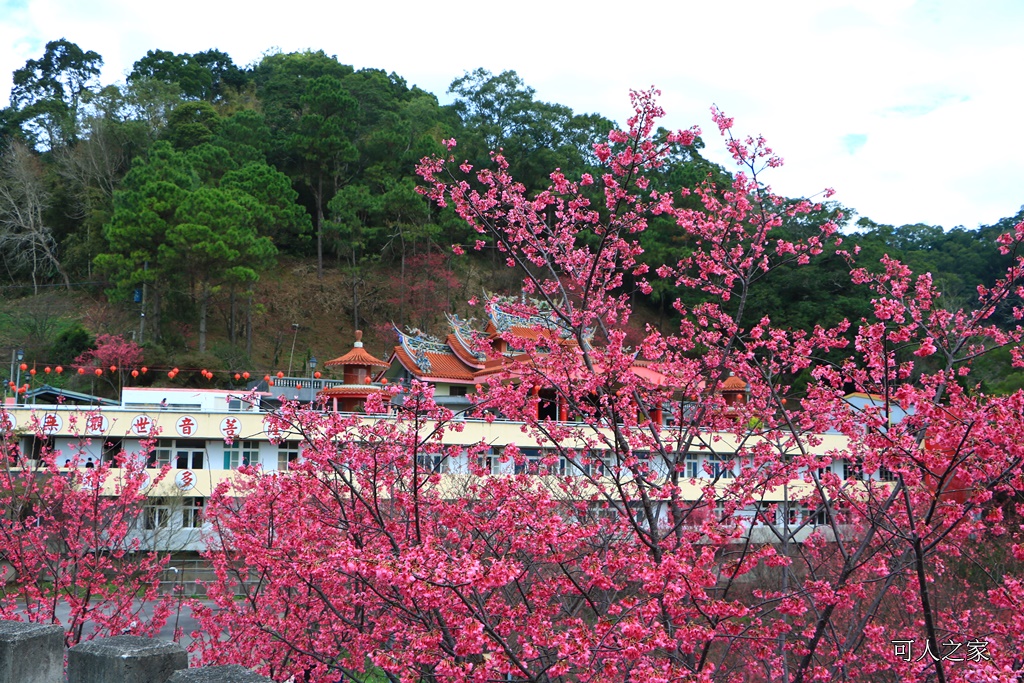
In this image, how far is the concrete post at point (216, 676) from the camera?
3.65 metres

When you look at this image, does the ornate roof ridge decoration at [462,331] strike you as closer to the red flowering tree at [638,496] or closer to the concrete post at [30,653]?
the red flowering tree at [638,496]

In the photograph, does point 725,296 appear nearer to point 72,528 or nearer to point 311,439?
point 311,439

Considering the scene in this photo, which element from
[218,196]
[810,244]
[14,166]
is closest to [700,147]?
[218,196]

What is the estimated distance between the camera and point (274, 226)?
44.8 m

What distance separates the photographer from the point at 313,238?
49562 millimetres

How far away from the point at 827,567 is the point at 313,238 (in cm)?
3853

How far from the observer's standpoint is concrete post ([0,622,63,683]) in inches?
162

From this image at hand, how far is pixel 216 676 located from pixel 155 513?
22282 millimetres

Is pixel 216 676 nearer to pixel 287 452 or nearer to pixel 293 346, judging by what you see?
pixel 287 452

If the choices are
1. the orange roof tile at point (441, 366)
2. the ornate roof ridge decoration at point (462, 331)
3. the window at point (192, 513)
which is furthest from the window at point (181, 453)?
the ornate roof ridge decoration at point (462, 331)

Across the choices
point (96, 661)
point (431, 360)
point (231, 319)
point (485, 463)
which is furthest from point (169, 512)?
point (96, 661)

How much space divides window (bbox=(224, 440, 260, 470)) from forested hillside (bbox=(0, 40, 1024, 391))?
1252 centimetres

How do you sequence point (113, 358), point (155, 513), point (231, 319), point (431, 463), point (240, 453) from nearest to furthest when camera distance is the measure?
point (431, 463) < point (155, 513) < point (240, 453) < point (113, 358) < point (231, 319)

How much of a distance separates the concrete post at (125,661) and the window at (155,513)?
21.3m
